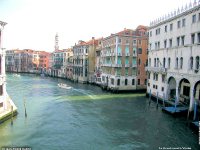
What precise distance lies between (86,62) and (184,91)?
37.0m

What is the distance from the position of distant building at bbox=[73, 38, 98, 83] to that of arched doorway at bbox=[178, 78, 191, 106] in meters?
31.4

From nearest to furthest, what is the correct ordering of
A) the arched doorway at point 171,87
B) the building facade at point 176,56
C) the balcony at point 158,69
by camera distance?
1. the building facade at point 176,56
2. the arched doorway at point 171,87
3. the balcony at point 158,69

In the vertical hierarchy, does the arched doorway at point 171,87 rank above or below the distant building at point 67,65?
below

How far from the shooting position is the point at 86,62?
63531 millimetres

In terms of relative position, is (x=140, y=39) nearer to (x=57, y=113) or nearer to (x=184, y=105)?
(x=184, y=105)

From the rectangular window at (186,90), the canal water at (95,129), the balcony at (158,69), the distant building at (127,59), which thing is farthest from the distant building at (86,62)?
the canal water at (95,129)

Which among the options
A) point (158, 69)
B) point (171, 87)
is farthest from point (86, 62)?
point (171, 87)

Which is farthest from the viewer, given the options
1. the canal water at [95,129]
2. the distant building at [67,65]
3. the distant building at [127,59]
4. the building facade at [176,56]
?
the distant building at [67,65]

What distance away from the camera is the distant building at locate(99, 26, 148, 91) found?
43.8 m

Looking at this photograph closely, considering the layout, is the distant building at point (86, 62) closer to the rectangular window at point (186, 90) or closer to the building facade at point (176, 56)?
the building facade at point (176, 56)

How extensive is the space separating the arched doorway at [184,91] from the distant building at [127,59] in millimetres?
14845

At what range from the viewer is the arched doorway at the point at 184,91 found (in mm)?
29328

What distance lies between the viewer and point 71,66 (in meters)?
73.9

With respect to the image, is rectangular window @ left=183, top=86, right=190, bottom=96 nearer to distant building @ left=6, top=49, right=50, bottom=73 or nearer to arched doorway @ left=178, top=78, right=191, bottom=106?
arched doorway @ left=178, top=78, right=191, bottom=106
